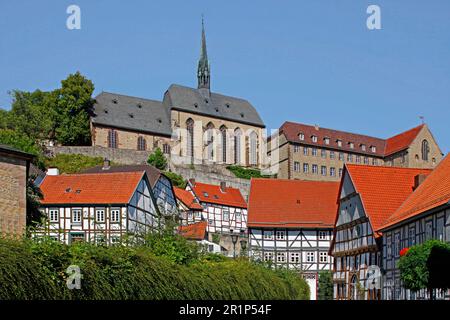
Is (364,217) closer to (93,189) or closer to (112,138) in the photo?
(93,189)

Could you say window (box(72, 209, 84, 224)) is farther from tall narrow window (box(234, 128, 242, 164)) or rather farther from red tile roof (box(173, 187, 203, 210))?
tall narrow window (box(234, 128, 242, 164))

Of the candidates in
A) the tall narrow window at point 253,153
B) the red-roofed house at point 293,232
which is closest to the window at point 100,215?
the red-roofed house at point 293,232

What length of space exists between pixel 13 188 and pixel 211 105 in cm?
7553

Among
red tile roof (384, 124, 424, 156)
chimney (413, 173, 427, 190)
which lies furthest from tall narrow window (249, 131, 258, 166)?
chimney (413, 173, 427, 190)

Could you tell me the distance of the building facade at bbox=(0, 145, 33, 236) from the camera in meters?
27.3

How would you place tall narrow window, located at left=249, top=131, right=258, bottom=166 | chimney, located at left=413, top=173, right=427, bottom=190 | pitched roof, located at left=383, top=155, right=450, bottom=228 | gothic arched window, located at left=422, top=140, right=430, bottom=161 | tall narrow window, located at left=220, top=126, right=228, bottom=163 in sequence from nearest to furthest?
pitched roof, located at left=383, top=155, right=450, bottom=228 < chimney, located at left=413, top=173, right=427, bottom=190 < gothic arched window, located at left=422, top=140, right=430, bottom=161 < tall narrow window, located at left=220, top=126, right=228, bottom=163 < tall narrow window, located at left=249, top=131, right=258, bottom=166

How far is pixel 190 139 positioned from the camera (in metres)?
95.6

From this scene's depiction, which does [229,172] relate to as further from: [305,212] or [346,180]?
[346,180]

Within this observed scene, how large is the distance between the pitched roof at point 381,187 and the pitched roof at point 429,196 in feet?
5.59

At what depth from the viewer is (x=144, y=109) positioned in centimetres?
9544

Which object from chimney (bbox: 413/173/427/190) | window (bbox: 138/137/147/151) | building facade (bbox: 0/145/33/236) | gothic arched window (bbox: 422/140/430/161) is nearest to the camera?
building facade (bbox: 0/145/33/236)

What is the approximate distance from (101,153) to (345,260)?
3672 cm

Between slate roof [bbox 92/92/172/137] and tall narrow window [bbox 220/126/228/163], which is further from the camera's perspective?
tall narrow window [bbox 220/126/228/163]
